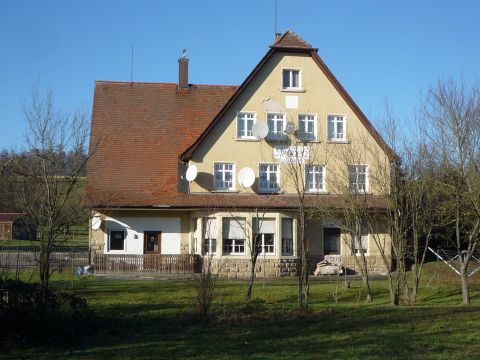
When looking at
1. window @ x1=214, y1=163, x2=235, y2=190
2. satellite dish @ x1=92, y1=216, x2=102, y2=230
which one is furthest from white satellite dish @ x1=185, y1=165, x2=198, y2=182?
satellite dish @ x1=92, y1=216, x2=102, y2=230

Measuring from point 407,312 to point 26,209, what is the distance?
11.0 m

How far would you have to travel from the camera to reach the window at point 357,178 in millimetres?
20469

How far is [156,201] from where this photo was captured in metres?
32.5

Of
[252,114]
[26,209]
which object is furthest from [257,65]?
[26,209]

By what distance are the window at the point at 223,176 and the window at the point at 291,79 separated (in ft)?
17.0

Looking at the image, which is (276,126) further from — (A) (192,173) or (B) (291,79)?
(A) (192,173)

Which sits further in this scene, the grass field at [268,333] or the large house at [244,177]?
the large house at [244,177]

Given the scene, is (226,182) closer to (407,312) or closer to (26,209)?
(26,209)

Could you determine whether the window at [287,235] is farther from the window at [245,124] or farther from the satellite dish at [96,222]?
the satellite dish at [96,222]

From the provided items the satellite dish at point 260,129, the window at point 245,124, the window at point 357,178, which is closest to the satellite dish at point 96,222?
the window at point 245,124

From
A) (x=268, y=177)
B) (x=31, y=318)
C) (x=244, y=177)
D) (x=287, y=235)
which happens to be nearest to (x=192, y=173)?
(x=244, y=177)

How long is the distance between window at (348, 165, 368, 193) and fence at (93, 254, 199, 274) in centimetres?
1211

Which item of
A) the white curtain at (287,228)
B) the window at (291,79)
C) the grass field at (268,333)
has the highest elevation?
the window at (291,79)

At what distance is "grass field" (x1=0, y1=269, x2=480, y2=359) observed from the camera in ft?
34.5
